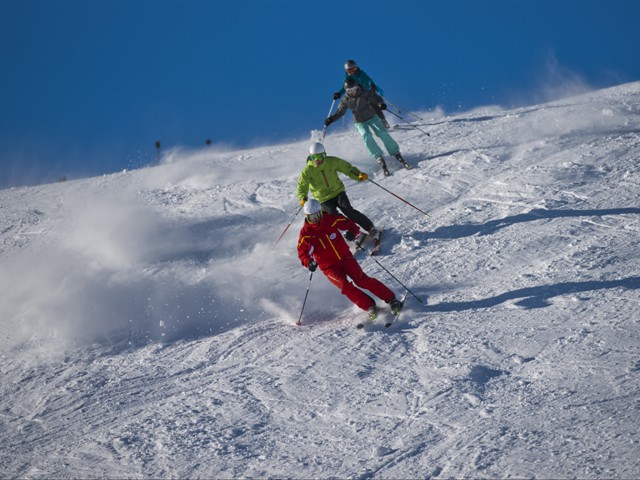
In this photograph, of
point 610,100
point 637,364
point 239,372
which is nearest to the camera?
point 637,364

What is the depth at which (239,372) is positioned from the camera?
7.47 metres

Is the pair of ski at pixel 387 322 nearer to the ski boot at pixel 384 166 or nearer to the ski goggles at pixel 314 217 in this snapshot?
the ski goggles at pixel 314 217

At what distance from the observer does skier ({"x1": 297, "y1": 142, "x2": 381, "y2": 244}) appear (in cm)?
994

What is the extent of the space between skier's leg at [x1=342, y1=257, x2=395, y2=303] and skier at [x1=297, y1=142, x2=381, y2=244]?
1841mm

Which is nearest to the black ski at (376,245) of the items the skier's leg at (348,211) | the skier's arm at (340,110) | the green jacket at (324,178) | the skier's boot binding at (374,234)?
the skier's boot binding at (374,234)

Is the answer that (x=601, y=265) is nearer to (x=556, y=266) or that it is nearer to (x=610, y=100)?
(x=556, y=266)

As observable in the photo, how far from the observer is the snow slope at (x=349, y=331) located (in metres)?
5.73

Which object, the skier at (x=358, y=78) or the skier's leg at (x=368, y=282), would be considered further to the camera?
the skier at (x=358, y=78)

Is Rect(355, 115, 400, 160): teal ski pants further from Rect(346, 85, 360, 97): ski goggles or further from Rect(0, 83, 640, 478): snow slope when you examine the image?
Rect(0, 83, 640, 478): snow slope

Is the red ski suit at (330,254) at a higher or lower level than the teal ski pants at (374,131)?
lower

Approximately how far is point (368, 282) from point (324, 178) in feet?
7.71

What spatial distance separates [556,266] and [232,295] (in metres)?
4.49

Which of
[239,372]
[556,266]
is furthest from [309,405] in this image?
[556,266]

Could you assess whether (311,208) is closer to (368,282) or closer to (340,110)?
(368,282)
